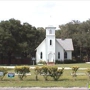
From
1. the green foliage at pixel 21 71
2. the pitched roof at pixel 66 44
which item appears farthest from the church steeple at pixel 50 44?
the green foliage at pixel 21 71

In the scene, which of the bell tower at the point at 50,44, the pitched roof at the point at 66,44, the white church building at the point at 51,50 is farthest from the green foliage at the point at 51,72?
the pitched roof at the point at 66,44

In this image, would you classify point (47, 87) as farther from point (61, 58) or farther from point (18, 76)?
point (61, 58)

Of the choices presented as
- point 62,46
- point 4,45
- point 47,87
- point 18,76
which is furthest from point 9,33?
point 47,87

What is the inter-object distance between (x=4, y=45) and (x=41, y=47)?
30.2ft

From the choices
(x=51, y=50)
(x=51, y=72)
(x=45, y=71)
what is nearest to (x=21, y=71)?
(x=45, y=71)

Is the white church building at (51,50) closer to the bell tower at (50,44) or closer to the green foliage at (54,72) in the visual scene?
the bell tower at (50,44)

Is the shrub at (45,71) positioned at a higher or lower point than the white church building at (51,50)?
lower

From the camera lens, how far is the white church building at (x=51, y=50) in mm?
62531

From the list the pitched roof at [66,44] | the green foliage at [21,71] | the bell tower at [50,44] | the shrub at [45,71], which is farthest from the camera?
the pitched roof at [66,44]

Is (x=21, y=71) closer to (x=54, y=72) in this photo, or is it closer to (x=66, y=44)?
(x=54, y=72)

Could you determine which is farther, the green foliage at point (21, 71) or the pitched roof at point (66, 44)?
the pitched roof at point (66, 44)

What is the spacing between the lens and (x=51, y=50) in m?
62.5

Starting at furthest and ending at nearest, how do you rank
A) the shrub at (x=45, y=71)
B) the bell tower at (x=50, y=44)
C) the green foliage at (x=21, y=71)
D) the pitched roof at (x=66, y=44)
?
the pitched roof at (x=66, y=44)
the bell tower at (x=50, y=44)
the green foliage at (x=21, y=71)
the shrub at (x=45, y=71)

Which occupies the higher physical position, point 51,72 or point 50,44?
point 50,44
